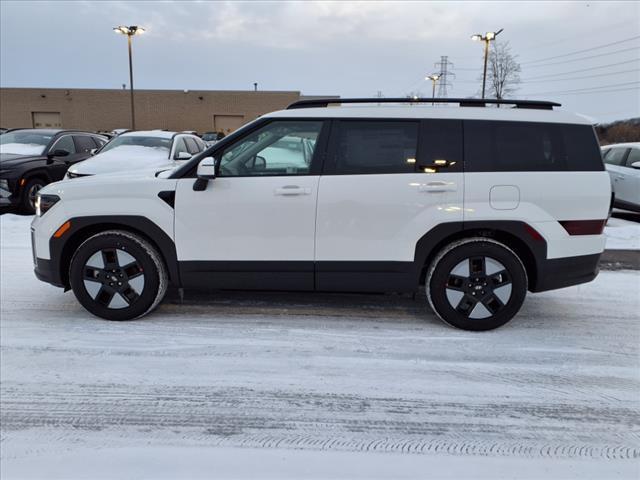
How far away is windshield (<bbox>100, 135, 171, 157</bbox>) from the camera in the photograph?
32.9ft

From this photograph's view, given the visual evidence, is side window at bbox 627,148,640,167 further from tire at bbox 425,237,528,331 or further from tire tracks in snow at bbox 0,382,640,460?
tire tracks in snow at bbox 0,382,640,460

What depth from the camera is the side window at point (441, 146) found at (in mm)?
4070

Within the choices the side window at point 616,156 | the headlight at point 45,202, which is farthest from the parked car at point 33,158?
the side window at point 616,156

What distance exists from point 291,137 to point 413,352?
Answer: 209cm

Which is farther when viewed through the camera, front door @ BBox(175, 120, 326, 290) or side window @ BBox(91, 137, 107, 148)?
side window @ BBox(91, 137, 107, 148)

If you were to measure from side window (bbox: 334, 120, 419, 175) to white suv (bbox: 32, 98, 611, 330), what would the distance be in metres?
0.01

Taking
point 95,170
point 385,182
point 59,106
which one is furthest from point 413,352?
point 59,106

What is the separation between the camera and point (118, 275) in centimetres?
426

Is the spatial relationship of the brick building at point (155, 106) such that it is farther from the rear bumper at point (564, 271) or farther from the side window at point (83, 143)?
the rear bumper at point (564, 271)

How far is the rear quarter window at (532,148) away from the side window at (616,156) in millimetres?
7527

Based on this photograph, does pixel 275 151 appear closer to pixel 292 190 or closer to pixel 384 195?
pixel 292 190

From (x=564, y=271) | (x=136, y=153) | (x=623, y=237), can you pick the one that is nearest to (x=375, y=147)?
(x=564, y=271)

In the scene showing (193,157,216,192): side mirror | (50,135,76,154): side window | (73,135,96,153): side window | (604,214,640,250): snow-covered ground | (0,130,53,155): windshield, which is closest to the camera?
(193,157,216,192): side mirror

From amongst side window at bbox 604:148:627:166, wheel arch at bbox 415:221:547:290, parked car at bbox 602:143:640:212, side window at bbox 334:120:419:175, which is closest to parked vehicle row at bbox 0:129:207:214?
side window at bbox 334:120:419:175
